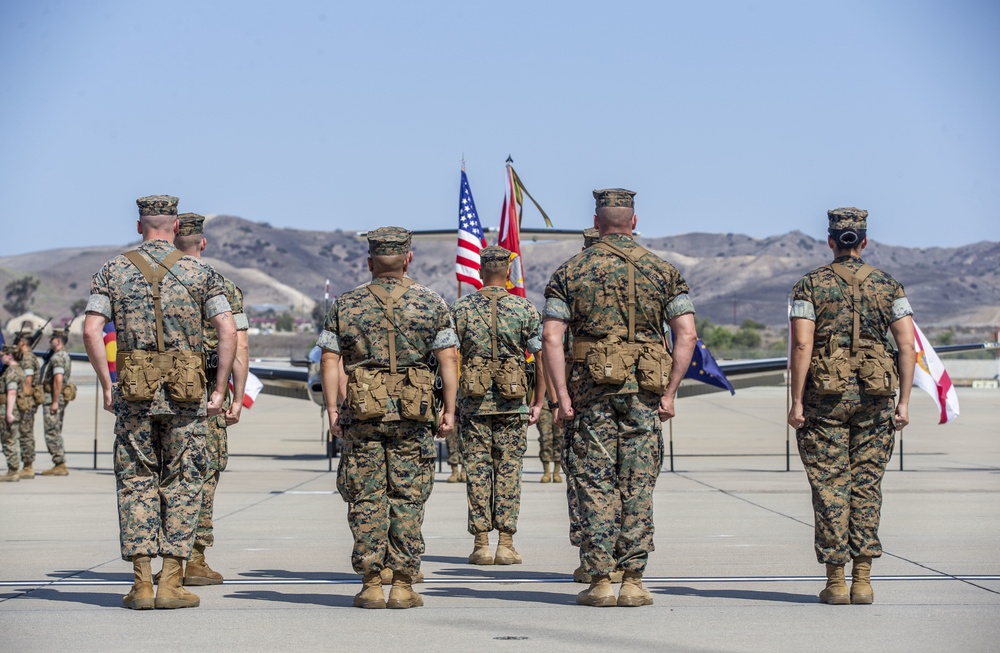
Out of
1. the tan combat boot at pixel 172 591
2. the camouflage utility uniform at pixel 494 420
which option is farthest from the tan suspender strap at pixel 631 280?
the tan combat boot at pixel 172 591

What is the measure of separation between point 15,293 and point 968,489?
19793cm

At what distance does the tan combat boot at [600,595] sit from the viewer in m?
7.34

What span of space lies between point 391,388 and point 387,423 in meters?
0.19

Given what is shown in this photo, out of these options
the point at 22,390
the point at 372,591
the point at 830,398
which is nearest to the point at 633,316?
the point at 830,398

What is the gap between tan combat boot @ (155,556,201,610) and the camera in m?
7.36

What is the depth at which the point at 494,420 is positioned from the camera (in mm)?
9922

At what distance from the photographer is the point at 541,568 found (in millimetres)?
9141

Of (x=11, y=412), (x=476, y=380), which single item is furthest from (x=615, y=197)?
(x=11, y=412)

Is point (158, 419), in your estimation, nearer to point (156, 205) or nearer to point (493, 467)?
point (156, 205)

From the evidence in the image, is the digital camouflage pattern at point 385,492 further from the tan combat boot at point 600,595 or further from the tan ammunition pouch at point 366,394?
the tan combat boot at point 600,595

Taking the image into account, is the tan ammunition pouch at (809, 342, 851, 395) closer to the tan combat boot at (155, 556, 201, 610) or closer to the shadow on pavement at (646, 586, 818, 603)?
the shadow on pavement at (646, 586, 818, 603)

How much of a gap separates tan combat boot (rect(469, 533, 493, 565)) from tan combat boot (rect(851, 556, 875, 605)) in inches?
107

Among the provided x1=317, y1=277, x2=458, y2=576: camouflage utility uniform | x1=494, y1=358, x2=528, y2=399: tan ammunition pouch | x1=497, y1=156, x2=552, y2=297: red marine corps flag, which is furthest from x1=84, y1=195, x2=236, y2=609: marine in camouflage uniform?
x1=497, y1=156, x2=552, y2=297: red marine corps flag

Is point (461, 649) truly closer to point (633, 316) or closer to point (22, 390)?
point (633, 316)
